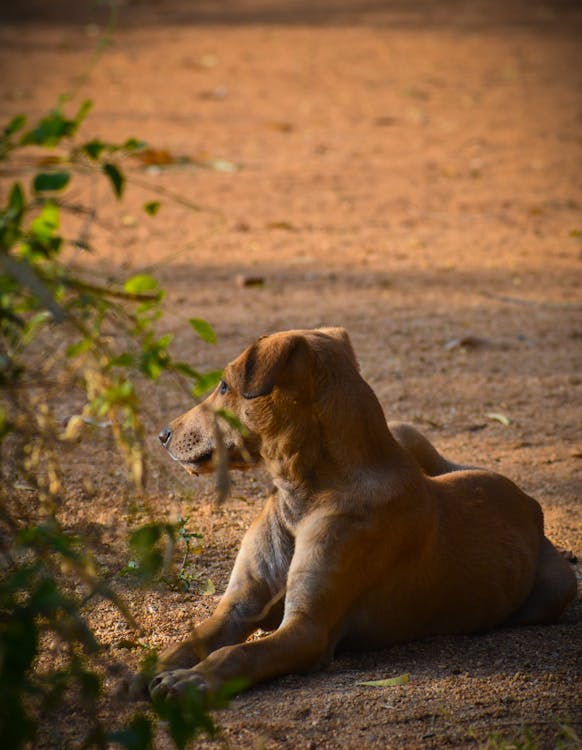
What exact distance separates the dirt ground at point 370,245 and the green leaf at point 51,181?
83 centimetres

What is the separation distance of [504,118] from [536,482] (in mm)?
10847

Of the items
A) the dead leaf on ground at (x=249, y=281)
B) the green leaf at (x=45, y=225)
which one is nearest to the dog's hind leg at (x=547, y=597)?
the green leaf at (x=45, y=225)

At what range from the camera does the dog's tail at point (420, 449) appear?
17.1 ft

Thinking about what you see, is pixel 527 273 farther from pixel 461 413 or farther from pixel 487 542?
pixel 487 542

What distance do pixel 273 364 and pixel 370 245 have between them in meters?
6.34

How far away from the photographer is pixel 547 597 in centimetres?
455

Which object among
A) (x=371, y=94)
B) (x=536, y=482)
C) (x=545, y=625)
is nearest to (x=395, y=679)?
(x=545, y=625)

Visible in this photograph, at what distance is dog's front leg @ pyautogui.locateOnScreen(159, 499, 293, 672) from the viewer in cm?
417

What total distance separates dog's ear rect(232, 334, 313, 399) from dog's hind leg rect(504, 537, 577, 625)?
4.52 ft

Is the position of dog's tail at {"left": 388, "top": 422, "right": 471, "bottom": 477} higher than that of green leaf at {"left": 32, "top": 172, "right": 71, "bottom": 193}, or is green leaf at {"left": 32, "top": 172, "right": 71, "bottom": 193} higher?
green leaf at {"left": 32, "top": 172, "right": 71, "bottom": 193}

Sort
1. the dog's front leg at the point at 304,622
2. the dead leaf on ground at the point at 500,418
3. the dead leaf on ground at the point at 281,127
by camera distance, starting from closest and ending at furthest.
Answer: the dog's front leg at the point at 304,622
the dead leaf on ground at the point at 500,418
the dead leaf on ground at the point at 281,127

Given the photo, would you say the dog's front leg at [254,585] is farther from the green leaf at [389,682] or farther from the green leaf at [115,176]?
the green leaf at [115,176]

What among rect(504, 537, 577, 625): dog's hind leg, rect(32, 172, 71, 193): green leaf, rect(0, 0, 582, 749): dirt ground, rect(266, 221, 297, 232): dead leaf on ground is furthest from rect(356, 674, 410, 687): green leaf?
rect(266, 221, 297, 232): dead leaf on ground

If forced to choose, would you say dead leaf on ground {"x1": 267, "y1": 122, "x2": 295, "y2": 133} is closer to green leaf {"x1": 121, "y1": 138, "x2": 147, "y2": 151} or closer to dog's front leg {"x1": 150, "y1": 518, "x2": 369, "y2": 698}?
dog's front leg {"x1": 150, "y1": 518, "x2": 369, "y2": 698}
